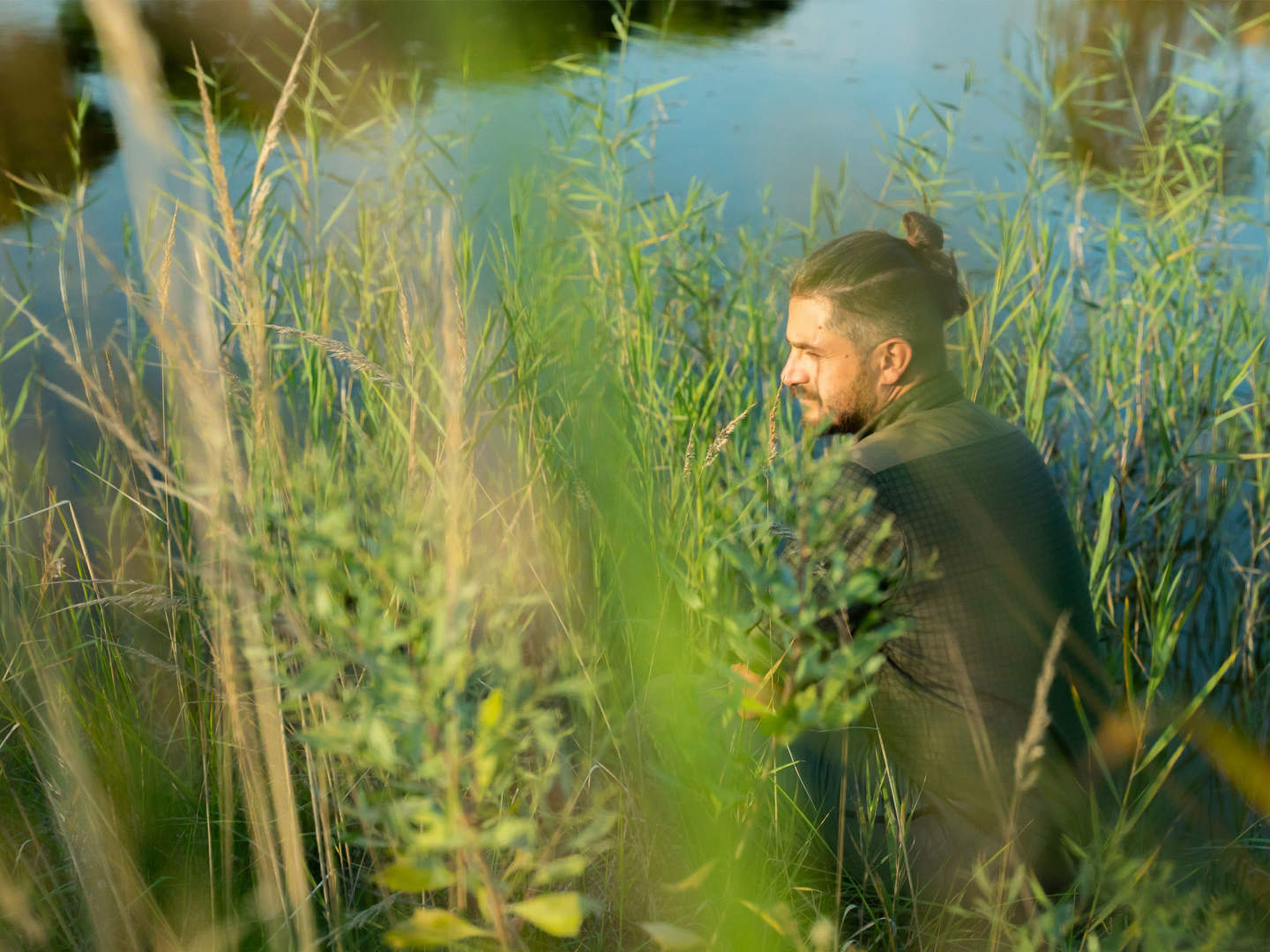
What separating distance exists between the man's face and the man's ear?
20mm

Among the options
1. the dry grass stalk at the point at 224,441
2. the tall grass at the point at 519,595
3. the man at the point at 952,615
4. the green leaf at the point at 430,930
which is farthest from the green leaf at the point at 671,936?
the man at the point at 952,615

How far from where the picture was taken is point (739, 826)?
139cm

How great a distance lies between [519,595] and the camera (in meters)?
1.90

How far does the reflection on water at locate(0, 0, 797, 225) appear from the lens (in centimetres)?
550

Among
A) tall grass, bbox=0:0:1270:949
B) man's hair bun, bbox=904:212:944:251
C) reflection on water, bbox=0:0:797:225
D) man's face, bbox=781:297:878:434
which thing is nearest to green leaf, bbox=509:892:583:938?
tall grass, bbox=0:0:1270:949

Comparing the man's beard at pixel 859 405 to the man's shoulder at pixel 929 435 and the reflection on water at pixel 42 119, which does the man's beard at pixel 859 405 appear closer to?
the man's shoulder at pixel 929 435

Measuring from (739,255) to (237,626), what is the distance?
3.04 metres

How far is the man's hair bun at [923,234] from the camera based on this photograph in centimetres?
197

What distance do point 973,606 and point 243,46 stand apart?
6941mm

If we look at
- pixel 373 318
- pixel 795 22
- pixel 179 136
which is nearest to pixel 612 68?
pixel 795 22

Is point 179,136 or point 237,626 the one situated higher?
point 179,136

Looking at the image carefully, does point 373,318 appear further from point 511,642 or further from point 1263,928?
point 1263,928

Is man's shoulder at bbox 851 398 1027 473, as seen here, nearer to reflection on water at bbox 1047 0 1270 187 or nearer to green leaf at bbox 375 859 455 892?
green leaf at bbox 375 859 455 892

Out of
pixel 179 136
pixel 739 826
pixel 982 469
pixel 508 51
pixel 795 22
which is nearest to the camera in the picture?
pixel 508 51
